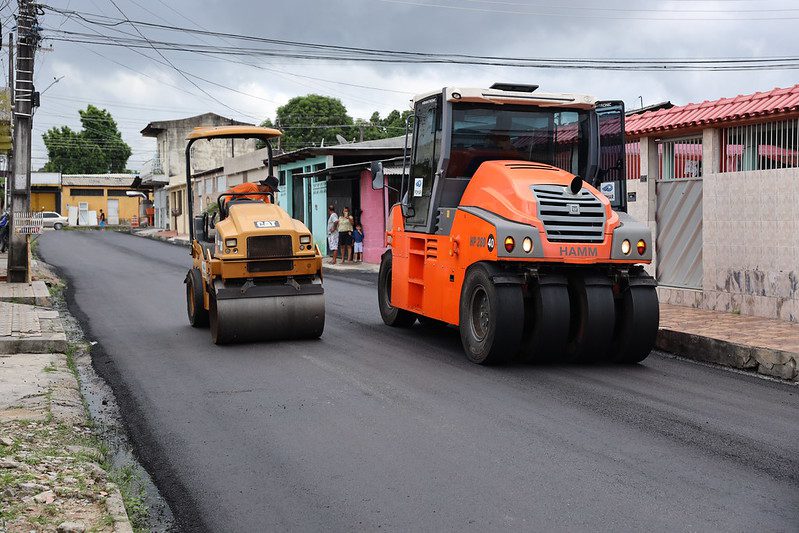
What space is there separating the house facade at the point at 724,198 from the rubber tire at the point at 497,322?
534cm

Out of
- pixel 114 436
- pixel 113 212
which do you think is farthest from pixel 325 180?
pixel 113 212

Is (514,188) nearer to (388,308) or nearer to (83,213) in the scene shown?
(388,308)

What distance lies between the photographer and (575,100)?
11.5m

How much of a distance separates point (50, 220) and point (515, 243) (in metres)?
72.4

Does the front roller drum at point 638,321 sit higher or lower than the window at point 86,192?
lower

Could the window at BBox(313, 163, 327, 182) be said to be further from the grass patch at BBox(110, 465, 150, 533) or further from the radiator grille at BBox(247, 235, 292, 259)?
the grass patch at BBox(110, 465, 150, 533)

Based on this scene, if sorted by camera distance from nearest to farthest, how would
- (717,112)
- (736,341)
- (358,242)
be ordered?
(736,341) < (717,112) < (358,242)

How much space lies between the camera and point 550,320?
9.70 meters

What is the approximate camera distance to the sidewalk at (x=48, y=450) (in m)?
4.98

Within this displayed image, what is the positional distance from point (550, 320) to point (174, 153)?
68242mm

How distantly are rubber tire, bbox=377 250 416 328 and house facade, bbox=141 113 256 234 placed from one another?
5673 cm

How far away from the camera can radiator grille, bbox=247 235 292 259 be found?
11422 millimetres

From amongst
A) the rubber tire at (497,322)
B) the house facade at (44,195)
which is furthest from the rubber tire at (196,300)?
the house facade at (44,195)

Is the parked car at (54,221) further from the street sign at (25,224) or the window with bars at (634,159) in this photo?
the window with bars at (634,159)
